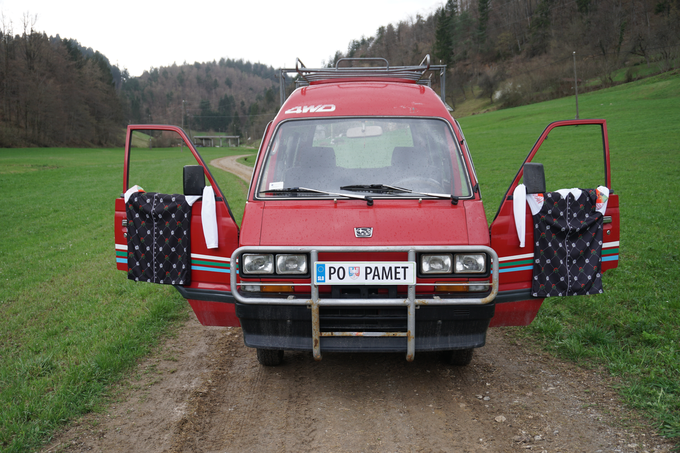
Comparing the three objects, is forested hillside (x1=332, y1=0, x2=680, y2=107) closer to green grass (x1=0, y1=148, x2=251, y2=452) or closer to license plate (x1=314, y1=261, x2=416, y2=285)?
green grass (x1=0, y1=148, x2=251, y2=452)

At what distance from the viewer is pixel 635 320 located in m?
5.30

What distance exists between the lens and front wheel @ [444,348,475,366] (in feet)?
14.4

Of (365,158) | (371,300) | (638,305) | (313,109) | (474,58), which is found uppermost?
(474,58)

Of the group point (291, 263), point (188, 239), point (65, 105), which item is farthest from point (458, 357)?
point (65, 105)

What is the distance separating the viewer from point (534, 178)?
394cm

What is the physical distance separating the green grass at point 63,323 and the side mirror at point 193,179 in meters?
1.86

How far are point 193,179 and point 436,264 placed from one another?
212cm

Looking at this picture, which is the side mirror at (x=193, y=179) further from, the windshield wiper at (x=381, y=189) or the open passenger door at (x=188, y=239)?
the windshield wiper at (x=381, y=189)

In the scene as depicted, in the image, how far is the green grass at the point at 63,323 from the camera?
384 centimetres

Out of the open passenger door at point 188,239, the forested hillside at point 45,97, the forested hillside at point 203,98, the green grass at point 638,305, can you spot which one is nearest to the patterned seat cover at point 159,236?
the open passenger door at point 188,239

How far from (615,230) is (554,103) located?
2199 inches

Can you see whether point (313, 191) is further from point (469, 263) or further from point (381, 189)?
point (469, 263)

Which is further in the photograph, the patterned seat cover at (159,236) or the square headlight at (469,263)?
the patterned seat cover at (159,236)

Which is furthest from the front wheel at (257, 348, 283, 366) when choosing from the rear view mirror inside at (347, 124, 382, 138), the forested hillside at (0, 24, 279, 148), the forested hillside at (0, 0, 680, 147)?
the forested hillside at (0, 0, 680, 147)
